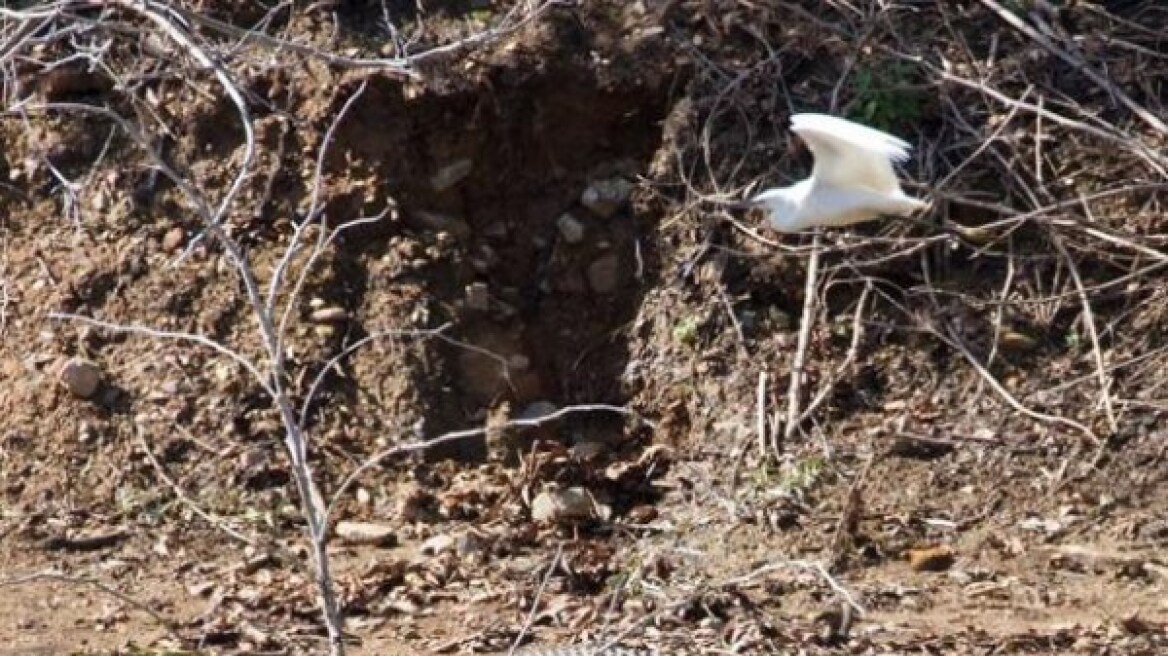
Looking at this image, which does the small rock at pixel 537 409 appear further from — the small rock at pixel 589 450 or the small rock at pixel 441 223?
the small rock at pixel 441 223

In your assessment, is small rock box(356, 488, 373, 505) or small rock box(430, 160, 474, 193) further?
small rock box(430, 160, 474, 193)

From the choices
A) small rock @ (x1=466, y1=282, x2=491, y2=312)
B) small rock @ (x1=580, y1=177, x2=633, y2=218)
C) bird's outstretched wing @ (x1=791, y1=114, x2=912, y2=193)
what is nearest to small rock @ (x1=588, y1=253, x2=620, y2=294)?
small rock @ (x1=580, y1=177, x2=633, y2=218)

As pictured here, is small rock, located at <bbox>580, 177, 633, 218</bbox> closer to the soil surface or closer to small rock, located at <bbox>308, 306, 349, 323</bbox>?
the soil surface

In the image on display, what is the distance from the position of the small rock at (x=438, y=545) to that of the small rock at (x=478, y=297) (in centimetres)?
82

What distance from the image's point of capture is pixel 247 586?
235 inches

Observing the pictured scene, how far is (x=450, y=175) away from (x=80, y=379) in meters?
1.10

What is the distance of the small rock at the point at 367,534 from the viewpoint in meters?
6.16

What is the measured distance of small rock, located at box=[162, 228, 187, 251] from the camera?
7.01 meters

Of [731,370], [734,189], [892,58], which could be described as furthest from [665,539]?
[892,58]

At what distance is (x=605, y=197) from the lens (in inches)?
272

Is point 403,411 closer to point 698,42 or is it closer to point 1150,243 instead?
point 698,42

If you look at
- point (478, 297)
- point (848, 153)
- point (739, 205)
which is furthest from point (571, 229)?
point (848, 153)

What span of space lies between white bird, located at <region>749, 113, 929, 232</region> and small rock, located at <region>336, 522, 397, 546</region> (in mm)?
1252

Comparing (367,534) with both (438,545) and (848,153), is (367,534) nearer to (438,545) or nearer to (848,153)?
(438,545)
